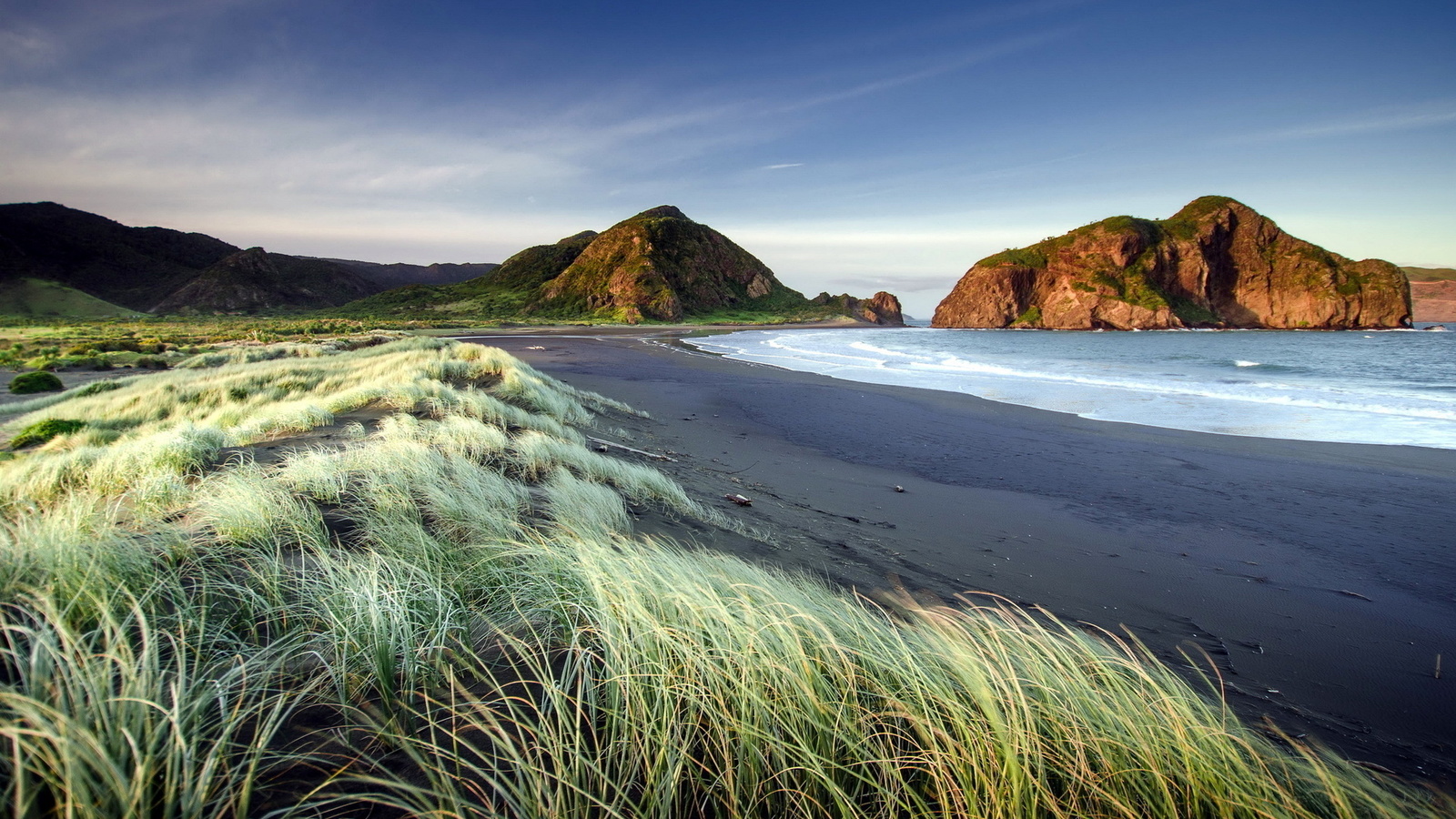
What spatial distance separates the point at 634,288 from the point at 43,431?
112169 mm

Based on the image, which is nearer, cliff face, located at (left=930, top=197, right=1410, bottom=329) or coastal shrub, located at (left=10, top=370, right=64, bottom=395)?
coastal shrub, located at (left=10, top=370, right=64, bottom=395)

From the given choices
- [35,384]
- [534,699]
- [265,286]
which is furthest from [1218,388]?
[265,286]

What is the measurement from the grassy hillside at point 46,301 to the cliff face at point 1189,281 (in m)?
153

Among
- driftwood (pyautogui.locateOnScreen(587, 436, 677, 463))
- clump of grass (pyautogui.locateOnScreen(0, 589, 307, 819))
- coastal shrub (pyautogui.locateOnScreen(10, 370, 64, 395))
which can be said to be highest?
clump of grass (pyautogui.locateOnScreen(0, 589, 307, 819))

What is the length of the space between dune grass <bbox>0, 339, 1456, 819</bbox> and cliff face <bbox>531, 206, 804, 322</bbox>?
99.9m

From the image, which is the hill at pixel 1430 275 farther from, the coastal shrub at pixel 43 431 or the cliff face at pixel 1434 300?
the coastal shrub at pixel 43 431

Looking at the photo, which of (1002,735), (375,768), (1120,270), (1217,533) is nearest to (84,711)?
(375,768)

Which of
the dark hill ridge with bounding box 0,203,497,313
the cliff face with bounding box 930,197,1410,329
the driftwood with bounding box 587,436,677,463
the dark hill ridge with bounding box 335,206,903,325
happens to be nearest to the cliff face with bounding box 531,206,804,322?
the dark hill ridge with bounding box 335,206,903,325

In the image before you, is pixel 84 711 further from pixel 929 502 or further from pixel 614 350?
pixel 614 350

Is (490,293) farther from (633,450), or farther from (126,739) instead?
(126,739)

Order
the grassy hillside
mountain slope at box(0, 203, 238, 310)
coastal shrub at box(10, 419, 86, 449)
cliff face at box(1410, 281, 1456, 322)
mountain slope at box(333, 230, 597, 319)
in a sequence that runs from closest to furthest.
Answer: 1. coastal shrub at box(10, 419, 86, 449)
2. the grassy hillside
3. mountain slope at box(333, 230, 597, 319)
4. mountain slope at box(0, 203, 238, 310)
5. cliff face at box(1410, 281, 1456, 322)

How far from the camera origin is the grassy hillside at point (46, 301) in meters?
80.6

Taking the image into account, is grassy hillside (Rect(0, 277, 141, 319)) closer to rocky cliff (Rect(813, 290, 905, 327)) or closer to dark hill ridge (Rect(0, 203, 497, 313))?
dark hill ridge (Rect(0, 203, 497, 313))

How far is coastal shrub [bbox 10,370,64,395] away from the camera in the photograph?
14.0 meters
